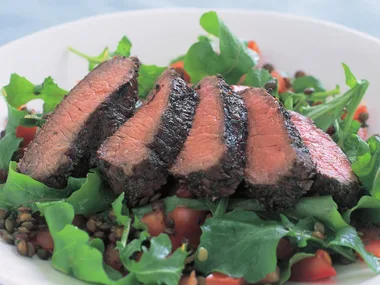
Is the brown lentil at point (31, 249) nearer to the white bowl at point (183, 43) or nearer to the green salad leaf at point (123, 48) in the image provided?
the white bowl at point (183, 43)

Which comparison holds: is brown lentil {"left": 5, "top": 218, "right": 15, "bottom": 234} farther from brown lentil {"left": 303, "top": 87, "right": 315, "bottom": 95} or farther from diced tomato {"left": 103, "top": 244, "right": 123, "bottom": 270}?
brown lentil {"left": 303, "top": 87, "right": 315, "bottom": 95}

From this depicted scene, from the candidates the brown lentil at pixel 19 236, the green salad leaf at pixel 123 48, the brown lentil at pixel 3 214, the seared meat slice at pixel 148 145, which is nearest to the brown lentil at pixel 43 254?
the brown lentil at pixel 19 236

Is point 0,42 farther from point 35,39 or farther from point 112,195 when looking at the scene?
point 112,195

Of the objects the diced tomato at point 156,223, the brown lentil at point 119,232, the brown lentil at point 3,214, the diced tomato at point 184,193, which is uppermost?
the diced tomato at point 184,193

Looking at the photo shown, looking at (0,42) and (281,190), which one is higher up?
(281,190)

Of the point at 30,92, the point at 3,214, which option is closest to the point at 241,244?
the point at 3,214

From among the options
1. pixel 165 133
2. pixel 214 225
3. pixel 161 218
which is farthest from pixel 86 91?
pixel 214 225
